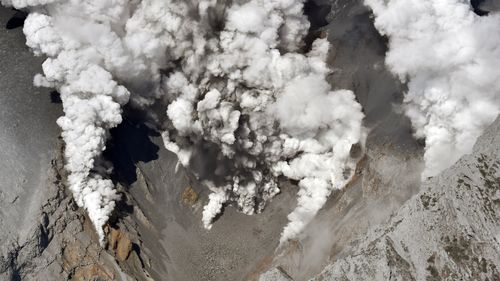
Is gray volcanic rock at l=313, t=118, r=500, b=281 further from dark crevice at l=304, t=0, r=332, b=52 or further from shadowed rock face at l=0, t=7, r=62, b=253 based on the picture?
shadowed rock face at l=0, t=7, r=62, b=253

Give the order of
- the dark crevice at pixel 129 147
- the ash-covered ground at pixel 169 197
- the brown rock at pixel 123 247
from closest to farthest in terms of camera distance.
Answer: the ash-covered ground at pixel 169 197 → the brown rock at pixel 123 247 → the dark crevice at pixel 129 147

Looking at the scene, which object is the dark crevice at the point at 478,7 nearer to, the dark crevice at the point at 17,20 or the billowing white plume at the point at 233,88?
the billowing white plume at the point at 233,88

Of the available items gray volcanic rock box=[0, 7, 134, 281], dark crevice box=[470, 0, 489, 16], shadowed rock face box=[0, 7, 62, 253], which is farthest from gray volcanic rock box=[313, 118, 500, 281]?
shadowed rock face box=[0, 7, 62, 253]

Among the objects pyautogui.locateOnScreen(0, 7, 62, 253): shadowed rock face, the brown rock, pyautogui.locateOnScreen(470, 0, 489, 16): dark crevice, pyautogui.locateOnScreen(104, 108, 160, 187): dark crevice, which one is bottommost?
the brown rock

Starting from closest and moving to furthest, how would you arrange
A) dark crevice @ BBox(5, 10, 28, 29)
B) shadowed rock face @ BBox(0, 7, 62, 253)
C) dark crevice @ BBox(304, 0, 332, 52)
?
shadowed rock face @ BBox(0, 7, 62, 253) → dark crevice @ BBox(5, 10, 28, 29) → dark crevice @ BBox(304, 0, 332, 52)

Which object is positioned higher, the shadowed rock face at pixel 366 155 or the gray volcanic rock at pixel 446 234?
the gray volcanic rock at pixel 446 234

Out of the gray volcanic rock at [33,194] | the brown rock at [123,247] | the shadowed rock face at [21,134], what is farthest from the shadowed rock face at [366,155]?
the shadowed rock face at [21,134]

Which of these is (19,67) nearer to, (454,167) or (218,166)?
(218,166)

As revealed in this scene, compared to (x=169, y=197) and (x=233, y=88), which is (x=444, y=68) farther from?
(x=169, y=197)
